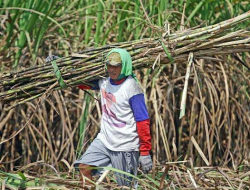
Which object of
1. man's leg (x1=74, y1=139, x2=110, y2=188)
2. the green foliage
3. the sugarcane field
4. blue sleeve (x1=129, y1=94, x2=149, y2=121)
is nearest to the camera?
blue sleeve (x1=129, y1=94, x2=149, y2=121)

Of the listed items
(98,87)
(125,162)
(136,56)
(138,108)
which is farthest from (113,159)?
(136,56)

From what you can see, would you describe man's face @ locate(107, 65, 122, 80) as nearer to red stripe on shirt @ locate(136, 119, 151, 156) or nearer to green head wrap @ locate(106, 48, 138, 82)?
green head wrap @ locate(106, 48, 138, 82)

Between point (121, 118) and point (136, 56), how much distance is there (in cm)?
45

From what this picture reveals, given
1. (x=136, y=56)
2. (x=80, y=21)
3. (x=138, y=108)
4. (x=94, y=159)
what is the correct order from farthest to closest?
(x=80, y=21) < (x=136, y=56) < (x=94, y=159) < (x=138, y=108)

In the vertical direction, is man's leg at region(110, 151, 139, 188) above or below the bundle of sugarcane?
below

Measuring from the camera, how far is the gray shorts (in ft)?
13.0

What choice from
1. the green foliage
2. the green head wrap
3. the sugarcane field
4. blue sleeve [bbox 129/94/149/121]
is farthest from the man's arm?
the green foliage

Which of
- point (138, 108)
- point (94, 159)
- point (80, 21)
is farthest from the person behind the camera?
point (80, 21)

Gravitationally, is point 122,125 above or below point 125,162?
above

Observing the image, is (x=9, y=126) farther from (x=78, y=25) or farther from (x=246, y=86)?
(x=246, y=86)

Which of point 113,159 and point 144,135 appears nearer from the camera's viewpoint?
point 144,135

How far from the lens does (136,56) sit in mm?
4184

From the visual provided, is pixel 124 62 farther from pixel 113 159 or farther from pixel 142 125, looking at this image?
pixel 113 159

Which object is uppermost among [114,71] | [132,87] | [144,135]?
[114,71]
